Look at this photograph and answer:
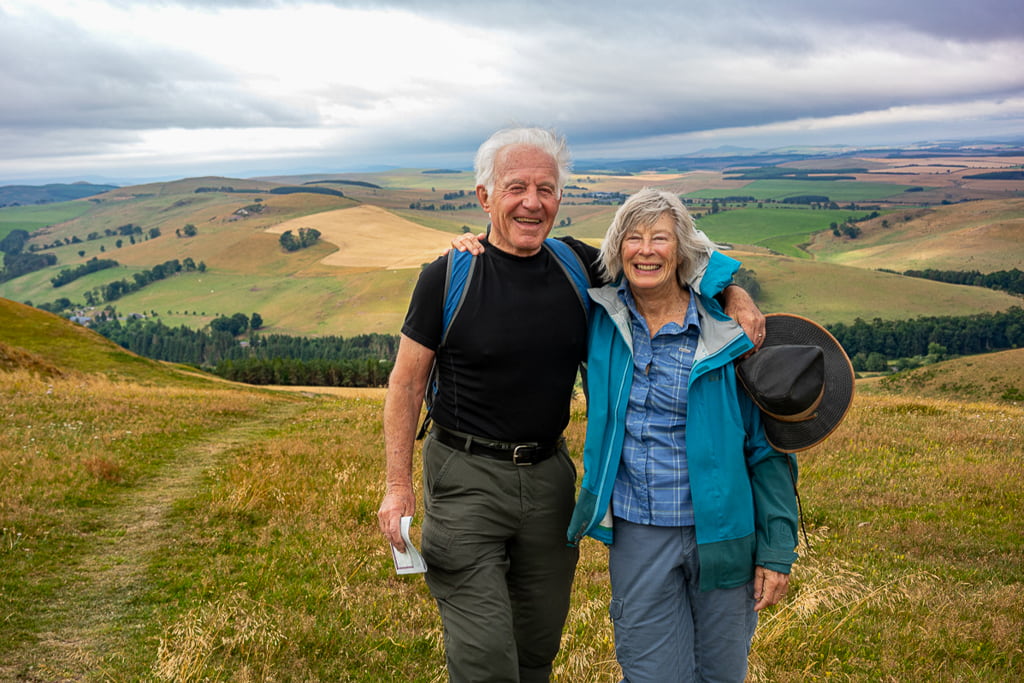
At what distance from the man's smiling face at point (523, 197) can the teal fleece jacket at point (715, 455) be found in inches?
27.3

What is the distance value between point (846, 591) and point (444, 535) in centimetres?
491

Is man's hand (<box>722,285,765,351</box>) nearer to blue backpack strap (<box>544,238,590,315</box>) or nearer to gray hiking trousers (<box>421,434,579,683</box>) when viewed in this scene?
blue backpack strap (<box>544,238,590,315</box>)

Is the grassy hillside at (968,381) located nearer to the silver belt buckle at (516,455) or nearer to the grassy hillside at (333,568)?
the grassy hillside at (333,568)

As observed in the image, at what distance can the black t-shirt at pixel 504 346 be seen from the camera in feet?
12.7

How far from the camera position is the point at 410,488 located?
418 centimetres

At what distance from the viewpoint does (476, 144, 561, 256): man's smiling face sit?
13.1ft

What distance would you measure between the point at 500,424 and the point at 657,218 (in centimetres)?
146

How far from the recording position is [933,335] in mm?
112688

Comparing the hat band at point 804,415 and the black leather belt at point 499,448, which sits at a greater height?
A: the hat band at point 804,415

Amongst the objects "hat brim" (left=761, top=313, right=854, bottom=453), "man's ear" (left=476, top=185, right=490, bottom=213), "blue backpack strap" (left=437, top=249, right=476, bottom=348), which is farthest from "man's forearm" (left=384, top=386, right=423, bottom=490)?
"hat brim" (left=761, top=313, right=854, bottom=453)

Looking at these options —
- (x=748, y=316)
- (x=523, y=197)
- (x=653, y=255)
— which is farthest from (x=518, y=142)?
(x=748, y=316)

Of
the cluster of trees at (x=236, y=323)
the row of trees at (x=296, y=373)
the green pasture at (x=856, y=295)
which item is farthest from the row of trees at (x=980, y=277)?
the cluster of trees at (x=236, y=323)

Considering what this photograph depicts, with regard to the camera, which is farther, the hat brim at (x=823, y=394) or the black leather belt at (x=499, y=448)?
the black leather belt at (x=499, y=448)

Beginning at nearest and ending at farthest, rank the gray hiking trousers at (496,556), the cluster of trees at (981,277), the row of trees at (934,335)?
the gray hiking trousers at (496,556)
the row of trees at (934,335)
the cluster of trees at (981,277)
